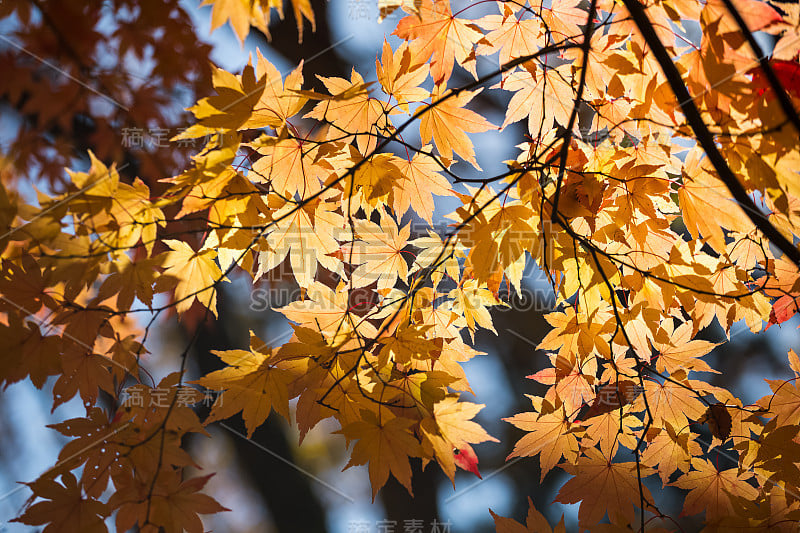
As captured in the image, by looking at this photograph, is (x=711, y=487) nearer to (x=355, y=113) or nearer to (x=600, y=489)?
(x=600, y=489)

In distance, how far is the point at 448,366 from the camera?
3.18 feet

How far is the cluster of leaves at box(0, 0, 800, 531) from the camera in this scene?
0.75 meters

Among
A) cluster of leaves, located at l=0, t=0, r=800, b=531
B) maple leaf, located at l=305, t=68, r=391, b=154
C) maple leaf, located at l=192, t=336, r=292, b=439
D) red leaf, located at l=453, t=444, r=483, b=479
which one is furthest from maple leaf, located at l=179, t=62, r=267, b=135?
red leaf, located at l=453, t=444, r=483, b=479

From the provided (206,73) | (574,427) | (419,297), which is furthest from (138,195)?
(206,73)

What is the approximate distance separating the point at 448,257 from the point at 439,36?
1.47 feet

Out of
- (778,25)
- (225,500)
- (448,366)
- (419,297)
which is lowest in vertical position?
(225,500)

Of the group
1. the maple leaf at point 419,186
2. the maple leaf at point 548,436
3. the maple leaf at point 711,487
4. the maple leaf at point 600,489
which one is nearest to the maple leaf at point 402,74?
the maple leaf at point 419,186

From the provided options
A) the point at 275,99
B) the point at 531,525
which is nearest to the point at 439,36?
the point at 275,99

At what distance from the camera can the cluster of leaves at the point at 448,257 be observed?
29.6 inches

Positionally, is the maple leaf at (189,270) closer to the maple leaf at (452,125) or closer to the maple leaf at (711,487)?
the maple leaf at (452,125)

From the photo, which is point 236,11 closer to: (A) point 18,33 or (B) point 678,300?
(B) point 678,300

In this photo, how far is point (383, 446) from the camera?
792 mm

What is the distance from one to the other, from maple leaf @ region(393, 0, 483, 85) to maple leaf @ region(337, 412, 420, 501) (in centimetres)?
66

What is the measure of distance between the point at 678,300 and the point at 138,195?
1055mm
